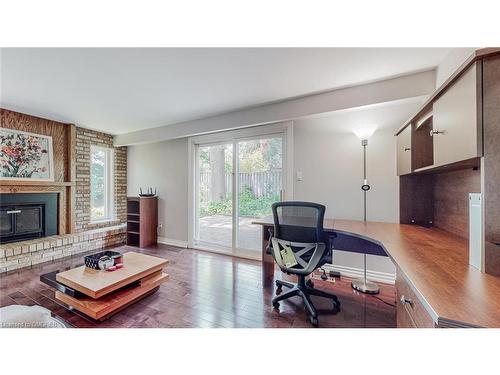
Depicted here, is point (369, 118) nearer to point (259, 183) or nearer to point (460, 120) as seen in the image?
point (460, 120)

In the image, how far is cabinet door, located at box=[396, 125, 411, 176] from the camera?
1.69 metres

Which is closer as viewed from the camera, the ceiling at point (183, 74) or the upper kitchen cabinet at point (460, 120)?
the upper kitchen cabinet at point (460, 120)

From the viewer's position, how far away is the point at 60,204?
344cm

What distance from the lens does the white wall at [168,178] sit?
3.85 metres

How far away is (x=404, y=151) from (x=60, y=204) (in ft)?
16.4

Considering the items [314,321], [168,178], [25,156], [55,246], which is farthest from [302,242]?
[25,156]

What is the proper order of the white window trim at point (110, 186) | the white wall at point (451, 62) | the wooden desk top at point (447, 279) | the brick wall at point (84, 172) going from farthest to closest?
the white window trim at point (110, 186) < the brick wall at point (84, 172) < the white wall at point (451, 62) < the wooden desk top at point (447, 279)

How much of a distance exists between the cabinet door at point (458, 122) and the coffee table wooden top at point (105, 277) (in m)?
2.46

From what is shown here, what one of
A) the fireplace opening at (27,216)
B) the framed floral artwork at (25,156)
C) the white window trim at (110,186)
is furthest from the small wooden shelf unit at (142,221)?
the framed floral artwork at (25,156)

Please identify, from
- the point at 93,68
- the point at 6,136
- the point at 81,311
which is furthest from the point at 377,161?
the point at 6,136

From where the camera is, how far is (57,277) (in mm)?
1799

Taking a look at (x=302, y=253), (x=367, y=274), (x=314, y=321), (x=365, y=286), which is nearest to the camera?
(x=314, y=321)

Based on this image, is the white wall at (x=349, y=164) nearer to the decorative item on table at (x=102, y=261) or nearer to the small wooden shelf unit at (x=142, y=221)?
the decorative item on table at (x=102, y=261)
